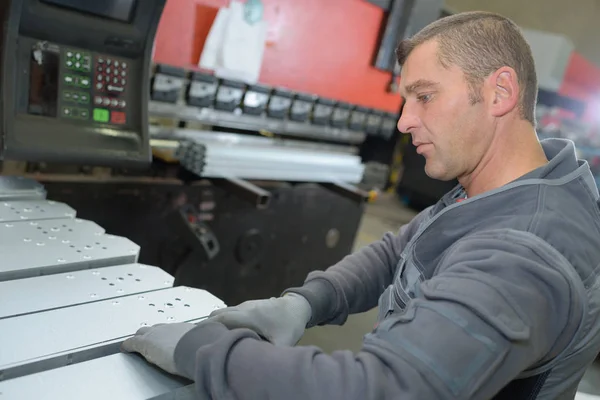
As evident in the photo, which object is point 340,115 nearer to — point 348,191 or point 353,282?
point 348,191

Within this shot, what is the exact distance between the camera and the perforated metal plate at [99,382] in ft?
2.18

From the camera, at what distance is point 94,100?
154 cm

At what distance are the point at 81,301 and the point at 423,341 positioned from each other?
634mm

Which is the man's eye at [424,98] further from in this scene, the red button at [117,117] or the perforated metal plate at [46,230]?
the red button at [117,117]

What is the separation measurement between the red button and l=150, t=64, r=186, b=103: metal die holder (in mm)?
285

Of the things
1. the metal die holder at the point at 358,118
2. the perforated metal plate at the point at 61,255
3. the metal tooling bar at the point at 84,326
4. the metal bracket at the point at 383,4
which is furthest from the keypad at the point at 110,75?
the metal bracket at the point at 383,4

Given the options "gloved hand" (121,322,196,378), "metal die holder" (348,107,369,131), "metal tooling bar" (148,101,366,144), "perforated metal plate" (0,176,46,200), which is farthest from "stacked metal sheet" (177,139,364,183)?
"gloved hand" (121,322,196,378)

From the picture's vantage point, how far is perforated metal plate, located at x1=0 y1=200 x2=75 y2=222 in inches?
46.7

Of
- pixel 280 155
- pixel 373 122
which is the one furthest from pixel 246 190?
pixel 373 122

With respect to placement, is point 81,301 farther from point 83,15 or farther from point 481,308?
point 83,15

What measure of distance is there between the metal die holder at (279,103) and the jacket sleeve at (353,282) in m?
1.10

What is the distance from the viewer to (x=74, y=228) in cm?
120

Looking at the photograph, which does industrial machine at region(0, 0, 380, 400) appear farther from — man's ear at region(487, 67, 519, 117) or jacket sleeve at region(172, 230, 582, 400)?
man's ear at region(487, 67, 519, 117)

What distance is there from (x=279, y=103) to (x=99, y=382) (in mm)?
1757
